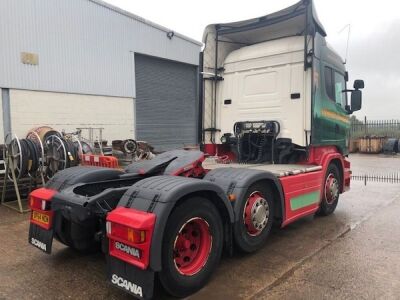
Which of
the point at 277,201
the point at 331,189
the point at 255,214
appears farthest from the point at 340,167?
the point at 255,214

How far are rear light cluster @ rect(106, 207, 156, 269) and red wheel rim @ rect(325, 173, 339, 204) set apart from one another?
13.8ft

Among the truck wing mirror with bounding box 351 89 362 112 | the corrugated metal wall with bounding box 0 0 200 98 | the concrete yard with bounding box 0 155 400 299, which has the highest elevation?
the corrugated metal wall with bounding box 0 0 200 98

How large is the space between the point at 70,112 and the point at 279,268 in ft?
39.4

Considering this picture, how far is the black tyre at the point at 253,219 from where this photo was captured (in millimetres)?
4129

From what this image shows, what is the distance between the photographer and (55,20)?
1357 cm

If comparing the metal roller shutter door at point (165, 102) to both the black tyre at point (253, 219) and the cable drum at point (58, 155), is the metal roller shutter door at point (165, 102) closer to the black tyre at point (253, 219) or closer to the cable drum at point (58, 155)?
the cable drum at point (58, 155)

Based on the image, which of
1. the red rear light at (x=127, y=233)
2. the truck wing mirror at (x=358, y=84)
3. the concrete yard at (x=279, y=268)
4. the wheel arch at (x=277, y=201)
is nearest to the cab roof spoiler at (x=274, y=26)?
the truck wing mirror at (x=358, y=84)

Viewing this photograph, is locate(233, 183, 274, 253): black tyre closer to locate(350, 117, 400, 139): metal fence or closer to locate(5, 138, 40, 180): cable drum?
locate(5, 138, 40, 180): cable drum

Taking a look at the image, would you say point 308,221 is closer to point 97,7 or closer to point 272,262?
point 272,262

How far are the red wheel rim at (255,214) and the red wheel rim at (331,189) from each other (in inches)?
90.0

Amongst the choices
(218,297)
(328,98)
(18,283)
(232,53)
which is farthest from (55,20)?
Result: (218,297)

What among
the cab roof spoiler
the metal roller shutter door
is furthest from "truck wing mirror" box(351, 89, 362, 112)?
the metal roller shutter door

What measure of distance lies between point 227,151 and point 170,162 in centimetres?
253

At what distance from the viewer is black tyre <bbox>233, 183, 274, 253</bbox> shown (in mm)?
4129
